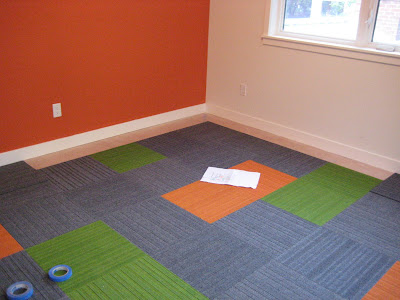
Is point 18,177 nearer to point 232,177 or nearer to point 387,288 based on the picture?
point 232,177

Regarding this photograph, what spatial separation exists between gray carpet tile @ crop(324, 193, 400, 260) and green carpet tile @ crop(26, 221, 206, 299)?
3.41ft

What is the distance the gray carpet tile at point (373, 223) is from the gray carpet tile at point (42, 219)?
1467 mm

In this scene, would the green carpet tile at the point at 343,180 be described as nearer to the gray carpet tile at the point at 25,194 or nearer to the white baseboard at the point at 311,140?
the white baseboard at the point at 311,140

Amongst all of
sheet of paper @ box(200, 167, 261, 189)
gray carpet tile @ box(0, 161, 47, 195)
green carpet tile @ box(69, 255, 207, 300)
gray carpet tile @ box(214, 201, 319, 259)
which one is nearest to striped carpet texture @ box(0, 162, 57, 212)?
gray carpet tile @ box(0, 161, 47, 195)

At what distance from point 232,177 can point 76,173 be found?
110cm

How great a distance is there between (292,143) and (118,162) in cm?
149

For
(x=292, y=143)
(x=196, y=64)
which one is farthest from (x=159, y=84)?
(x=292, y=143)

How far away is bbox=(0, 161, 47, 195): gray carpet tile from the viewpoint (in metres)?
2.81

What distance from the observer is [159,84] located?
395 centimetres

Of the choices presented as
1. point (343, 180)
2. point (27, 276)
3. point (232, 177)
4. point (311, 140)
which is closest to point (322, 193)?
point (343, 180)

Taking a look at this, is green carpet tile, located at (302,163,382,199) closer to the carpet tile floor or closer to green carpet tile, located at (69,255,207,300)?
the carpet tile floor

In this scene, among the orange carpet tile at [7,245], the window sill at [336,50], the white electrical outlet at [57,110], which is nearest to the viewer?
the orange carpet tile at [7,245]

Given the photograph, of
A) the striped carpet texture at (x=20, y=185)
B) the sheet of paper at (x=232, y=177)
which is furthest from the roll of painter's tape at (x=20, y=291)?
the sheet of paper at (x=232, y=177)

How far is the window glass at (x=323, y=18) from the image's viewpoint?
10.8 ft
